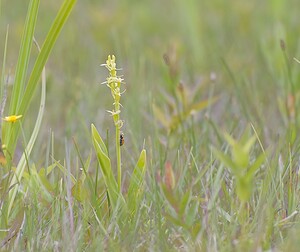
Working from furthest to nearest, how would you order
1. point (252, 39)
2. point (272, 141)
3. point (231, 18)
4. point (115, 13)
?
point (115, 13) < point (231, 18) < point (252, 39) < point (272, 141)

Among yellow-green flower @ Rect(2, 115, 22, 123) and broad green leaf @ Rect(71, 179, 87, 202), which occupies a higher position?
yellow-green flower @ Rect(2, 115, 22, 123)

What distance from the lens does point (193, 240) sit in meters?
1.51

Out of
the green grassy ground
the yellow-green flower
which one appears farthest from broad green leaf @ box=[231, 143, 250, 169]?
the yellow-green flower

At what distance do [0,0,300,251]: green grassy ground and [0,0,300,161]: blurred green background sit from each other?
12mm

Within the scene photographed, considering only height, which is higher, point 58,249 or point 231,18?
point 231,18

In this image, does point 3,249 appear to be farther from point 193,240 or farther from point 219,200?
point 219,200

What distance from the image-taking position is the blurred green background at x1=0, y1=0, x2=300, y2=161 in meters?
2.80

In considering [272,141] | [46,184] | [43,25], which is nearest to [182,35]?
[43,25]

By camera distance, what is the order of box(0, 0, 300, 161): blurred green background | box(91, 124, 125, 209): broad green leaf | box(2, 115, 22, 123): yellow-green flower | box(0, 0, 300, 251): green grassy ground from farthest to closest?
1. box(0, 0, 300, 161): blurred green background
2. box(2, 115, 22, 123): yellow-green flower
3. box(91, 124, 125, 209): broad green leaf
4. box(0, 0, 300, 251): green grassy ground

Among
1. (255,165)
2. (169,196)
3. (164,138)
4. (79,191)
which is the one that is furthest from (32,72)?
(164,138)

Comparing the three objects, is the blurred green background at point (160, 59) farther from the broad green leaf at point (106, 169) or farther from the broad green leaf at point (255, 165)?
the broad green leaf at point (255, 165)

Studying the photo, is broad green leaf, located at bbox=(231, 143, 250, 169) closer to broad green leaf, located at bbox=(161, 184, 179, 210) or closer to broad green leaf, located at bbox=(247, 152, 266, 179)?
broad green leaf, located at bbox=(247, 152, 266, 179)

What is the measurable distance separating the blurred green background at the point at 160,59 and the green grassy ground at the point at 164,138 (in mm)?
12

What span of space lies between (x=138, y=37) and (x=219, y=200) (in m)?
2.67
